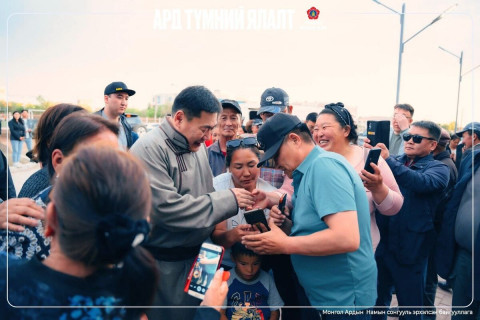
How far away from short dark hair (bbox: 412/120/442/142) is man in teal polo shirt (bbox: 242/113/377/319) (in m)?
1.72

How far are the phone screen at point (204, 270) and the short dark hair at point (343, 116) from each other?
4.64ft

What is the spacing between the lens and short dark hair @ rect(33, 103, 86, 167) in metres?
1.64

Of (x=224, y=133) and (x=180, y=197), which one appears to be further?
(x=224, y=133)

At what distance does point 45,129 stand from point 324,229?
1520 mm

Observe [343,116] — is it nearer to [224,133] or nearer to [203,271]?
[224,133]

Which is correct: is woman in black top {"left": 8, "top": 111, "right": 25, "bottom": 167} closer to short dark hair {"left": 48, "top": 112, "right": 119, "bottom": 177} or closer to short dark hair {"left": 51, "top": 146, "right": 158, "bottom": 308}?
short dark hair {"left": 48, "top": 112, "right": 119, "bottom": 177}

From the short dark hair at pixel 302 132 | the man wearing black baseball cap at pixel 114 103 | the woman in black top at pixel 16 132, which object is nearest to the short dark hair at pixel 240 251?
the short dark hair at pixel 302 132

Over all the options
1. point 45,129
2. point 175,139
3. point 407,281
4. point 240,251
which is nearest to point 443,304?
point 407,281

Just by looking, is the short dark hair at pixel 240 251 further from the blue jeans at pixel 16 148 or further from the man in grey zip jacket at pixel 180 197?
the blue jeans at pixel 16 148

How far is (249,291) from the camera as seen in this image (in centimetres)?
221

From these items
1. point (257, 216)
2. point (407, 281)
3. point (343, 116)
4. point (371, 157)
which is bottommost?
point (407, 281)

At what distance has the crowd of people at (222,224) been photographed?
0.89 metres

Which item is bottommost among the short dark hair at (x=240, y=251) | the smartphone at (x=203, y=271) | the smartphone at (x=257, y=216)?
the short dark hair at (x=240, y=251)

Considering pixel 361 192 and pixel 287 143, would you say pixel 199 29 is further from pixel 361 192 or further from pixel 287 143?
pixel 361 192
